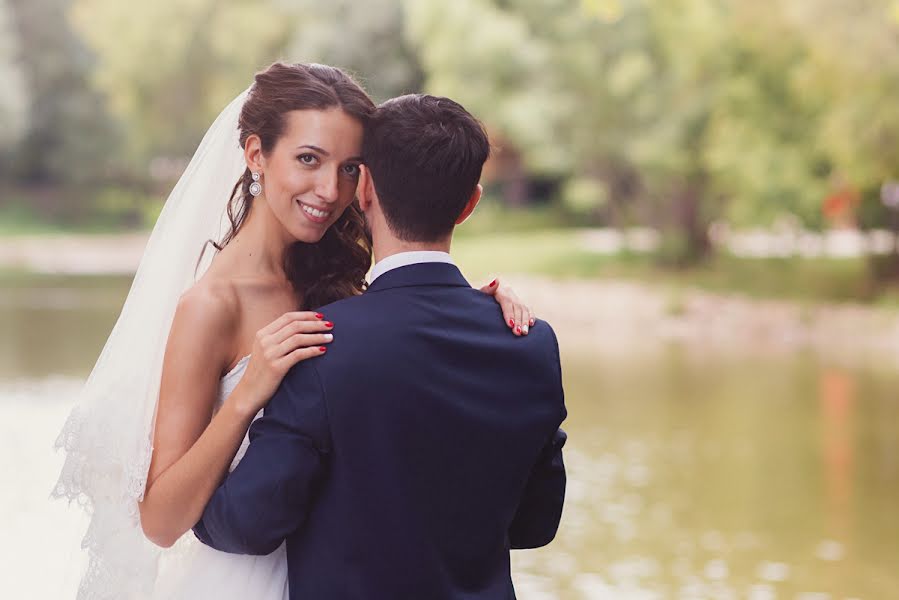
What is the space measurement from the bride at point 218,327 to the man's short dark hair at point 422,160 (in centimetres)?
19

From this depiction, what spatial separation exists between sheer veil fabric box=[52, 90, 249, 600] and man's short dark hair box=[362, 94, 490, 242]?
0.52 metres

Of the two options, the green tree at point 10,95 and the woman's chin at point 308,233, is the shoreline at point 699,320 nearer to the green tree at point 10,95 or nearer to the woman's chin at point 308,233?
the woman's chin at point 308,233

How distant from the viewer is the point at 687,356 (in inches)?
639

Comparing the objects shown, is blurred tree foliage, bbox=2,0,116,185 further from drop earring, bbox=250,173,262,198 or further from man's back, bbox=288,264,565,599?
man's back, bbox=288,264,565,599

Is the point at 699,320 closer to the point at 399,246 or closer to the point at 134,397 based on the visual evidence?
the point at 134,397

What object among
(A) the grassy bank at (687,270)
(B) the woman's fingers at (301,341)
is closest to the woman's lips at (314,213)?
(B) the woman's fingers at (301,341)

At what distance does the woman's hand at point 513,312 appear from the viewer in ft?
6.64

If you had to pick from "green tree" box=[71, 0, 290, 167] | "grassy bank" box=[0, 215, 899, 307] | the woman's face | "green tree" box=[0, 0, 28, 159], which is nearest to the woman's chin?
the woman's face

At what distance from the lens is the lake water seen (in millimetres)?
6910

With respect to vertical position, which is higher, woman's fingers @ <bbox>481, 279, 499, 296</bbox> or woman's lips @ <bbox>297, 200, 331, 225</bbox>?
woman's lips @ <bbox>297, 200, 331, 225</bbox>

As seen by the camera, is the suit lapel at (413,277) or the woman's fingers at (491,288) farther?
the woman's fingers at (491,288)

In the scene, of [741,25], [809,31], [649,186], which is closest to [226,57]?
[649,186]

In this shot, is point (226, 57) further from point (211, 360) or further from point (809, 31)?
point (211, 360)

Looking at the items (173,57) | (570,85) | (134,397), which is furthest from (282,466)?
(173,57)
